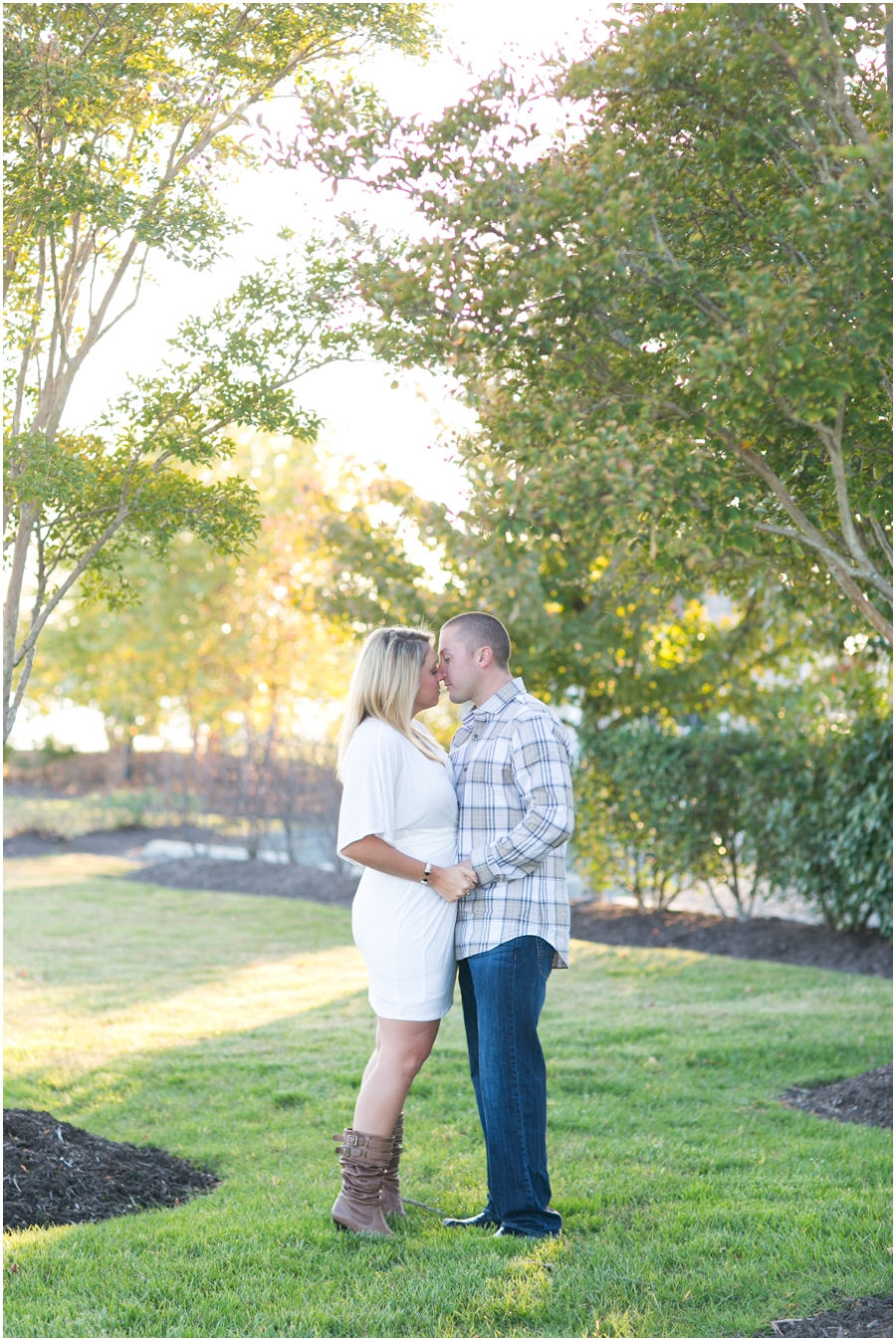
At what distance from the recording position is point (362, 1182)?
4.14m

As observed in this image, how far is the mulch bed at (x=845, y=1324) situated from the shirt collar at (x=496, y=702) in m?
2.10

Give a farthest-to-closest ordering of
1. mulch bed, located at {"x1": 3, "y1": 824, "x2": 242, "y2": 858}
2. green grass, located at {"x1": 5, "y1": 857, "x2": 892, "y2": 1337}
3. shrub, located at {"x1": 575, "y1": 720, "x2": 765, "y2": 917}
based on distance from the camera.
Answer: mulch bed, located at {"x1": 3, "y1": 824, "x2": 242, "y2": 858} → shrub, located at {"x1": 575, "y1": 720, "x2": 765, "y2": 917} → green grass, located at {"x1": 5, "y1": 857, "x2": 892, "y2": 1337}

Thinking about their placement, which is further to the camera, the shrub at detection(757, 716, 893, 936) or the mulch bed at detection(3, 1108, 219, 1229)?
the shrub at detection(757, 716, 893, 936)

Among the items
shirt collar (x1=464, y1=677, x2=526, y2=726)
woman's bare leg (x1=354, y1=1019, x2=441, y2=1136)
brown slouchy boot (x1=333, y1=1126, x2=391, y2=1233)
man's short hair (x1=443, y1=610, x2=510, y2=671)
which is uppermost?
man's short hair (x1=443, y1=610, x2=510, y2=671)

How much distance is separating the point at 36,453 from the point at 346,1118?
10.6ft

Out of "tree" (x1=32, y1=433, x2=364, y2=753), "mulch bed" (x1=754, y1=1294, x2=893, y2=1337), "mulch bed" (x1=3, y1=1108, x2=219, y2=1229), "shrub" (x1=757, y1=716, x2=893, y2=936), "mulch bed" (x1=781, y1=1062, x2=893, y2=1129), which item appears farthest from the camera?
A: "tree" (x1=32, y1=433, x2=364, y2=753)

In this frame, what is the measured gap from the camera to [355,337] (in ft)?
15.3

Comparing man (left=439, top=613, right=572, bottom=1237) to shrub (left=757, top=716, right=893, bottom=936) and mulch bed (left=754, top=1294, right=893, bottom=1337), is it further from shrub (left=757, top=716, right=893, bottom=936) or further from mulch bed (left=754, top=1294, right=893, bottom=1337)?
shrub (left=757, top=716, right=893, bottom=936)

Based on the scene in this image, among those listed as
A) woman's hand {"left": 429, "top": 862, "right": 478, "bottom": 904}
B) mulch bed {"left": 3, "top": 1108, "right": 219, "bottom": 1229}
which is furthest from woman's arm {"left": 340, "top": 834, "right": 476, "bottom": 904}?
mulch bed {"left": 3, "top": 1108, "right": 219, "bottom": 1229}

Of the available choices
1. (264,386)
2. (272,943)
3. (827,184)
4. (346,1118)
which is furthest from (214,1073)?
(827,184)

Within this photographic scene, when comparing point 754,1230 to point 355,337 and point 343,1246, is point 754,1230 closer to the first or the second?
point 343,1246

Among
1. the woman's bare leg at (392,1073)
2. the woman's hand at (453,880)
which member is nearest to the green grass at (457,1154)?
the woman's bare leg at (392,1073)

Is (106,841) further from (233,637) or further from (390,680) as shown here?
(390,680)

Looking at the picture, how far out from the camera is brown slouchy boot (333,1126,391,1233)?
414 cm
